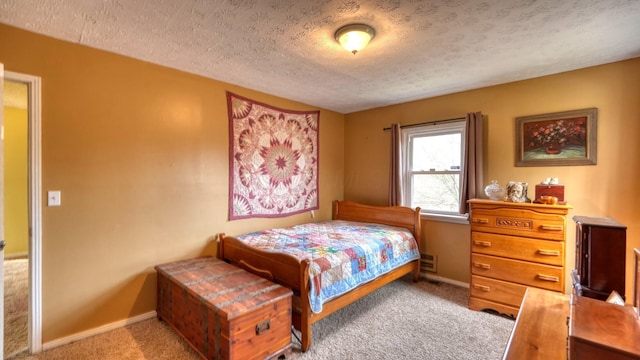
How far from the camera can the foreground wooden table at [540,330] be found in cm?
115

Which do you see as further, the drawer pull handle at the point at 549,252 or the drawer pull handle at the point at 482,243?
the drawer pull handle at the point at 482,243

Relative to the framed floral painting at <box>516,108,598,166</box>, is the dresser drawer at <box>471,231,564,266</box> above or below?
below

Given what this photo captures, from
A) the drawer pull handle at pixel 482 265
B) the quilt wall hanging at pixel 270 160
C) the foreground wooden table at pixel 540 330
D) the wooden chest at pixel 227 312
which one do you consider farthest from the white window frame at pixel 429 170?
the wooden chest at pixel 227 312

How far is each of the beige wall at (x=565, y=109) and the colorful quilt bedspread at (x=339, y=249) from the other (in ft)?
1.99

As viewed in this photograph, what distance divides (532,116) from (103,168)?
4.28m

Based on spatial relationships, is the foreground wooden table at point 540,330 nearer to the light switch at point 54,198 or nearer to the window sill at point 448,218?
the window sill at point 448,218

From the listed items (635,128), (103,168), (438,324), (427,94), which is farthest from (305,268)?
(635,128)

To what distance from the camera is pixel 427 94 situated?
11.8ft

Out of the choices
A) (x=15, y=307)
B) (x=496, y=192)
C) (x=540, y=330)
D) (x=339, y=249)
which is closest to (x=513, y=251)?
(x=496, y=192)

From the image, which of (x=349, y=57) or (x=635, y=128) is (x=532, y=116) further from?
(x=349, y=57)

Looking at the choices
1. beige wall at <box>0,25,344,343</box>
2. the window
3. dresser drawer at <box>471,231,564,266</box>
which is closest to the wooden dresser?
dresser drawer at <box>471,231,564,266</box>

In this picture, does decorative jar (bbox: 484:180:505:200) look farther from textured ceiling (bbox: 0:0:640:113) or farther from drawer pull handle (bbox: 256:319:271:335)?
drawer pull handle (bbox: 256:319:271:335)

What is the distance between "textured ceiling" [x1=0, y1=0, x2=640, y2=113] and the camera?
5.79 feet

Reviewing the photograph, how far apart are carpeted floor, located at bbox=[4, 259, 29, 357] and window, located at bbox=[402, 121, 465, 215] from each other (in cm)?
419
